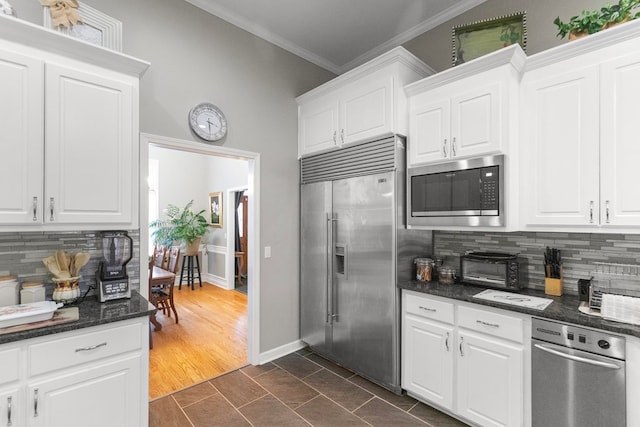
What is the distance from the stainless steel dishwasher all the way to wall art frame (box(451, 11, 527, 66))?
1.88 meters

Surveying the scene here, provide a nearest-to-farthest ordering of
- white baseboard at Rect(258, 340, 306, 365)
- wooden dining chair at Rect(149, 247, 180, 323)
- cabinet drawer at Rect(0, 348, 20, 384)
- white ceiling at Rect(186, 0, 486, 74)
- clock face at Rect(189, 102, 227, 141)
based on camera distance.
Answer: cabinet drawer at Rect(0, 348, 20, 384)
clock face at Rect(189, 102, 227, 141)
white ceiling at Rect(186, 0, 486, 74)
white baseboard at Rect(258, 340, 306, 365)
wooden dining chair at Rect(149, 247, 180, 323)

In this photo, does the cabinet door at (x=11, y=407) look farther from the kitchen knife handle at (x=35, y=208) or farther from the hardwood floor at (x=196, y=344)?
the hardwood floor at (x=196, y=344)

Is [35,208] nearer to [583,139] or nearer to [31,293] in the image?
[31,293]

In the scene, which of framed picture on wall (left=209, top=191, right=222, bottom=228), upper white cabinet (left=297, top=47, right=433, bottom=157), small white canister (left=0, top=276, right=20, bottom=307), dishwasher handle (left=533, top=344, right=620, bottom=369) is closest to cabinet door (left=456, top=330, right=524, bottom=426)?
dishwasher handle (left=533, top=344, right=620, bottom=369)

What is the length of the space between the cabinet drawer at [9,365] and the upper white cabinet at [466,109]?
2.66 metres

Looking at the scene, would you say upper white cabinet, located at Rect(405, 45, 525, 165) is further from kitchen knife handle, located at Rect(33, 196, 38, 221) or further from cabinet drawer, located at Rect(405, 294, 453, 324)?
kitchen knife handle, located at Rect(33, 196, 38, 221)

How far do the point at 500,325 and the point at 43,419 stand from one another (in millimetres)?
2564

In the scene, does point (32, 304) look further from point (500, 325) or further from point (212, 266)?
point (212, 266)

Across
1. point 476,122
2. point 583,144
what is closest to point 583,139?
point 583,144

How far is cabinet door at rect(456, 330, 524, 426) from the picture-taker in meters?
1.92

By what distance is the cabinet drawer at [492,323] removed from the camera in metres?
1.93

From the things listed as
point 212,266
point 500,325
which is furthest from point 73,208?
point 212,266

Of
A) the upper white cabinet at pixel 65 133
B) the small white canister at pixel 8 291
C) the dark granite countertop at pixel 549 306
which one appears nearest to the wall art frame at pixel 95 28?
the upper white cabinet at pixel 65 133

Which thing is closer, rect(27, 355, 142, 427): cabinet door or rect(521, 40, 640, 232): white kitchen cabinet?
rect(27, 355, 142, 427): cabinet door
